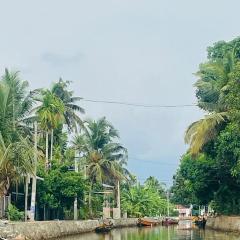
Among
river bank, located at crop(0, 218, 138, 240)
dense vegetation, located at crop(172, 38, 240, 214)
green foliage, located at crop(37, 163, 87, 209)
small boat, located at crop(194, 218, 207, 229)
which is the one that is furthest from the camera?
small boat, located at crop(194, 218, 207, 229)

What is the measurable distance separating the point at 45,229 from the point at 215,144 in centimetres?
1243

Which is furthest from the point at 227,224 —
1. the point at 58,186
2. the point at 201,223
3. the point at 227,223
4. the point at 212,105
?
the point at 201,223

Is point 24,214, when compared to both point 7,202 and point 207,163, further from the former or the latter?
point 207,163

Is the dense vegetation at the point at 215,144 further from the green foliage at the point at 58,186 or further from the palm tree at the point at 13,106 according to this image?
the palm tree at the point at 13,106

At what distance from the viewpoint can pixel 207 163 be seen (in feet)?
129

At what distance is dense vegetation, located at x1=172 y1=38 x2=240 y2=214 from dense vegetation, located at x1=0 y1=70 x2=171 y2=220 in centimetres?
879

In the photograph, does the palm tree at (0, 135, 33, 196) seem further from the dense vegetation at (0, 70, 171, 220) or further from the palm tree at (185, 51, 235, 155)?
the palm tree at (185, 51, 235, 155)

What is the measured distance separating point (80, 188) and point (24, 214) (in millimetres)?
6494

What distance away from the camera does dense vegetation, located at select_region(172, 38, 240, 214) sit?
1296 inches

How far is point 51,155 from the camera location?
40.9 metres

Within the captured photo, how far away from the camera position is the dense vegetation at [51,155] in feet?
95.9

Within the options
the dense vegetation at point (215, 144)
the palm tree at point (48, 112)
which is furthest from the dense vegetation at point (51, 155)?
the dense vegetation at point (215, 144)

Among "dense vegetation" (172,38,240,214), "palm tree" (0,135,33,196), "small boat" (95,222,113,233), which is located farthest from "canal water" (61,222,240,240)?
"palm tree" (0,135,33,196)

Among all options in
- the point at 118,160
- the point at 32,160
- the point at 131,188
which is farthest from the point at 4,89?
the point at 131,188
